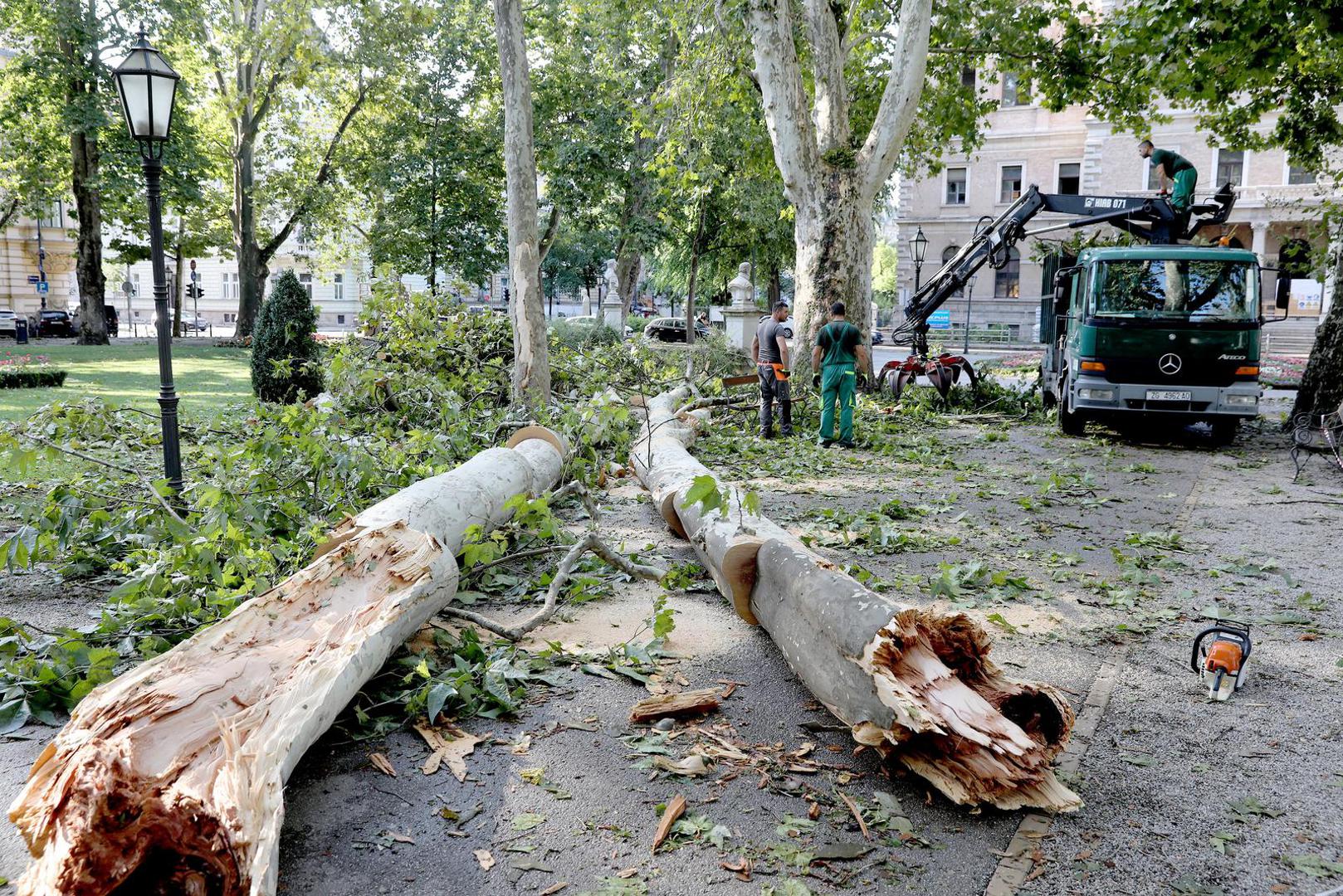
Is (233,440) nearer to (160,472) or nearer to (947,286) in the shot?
(160,472)

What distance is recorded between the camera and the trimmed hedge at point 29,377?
1666 centimetres

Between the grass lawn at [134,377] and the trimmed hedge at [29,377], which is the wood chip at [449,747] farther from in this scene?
the trimmed hedge at [29,377]

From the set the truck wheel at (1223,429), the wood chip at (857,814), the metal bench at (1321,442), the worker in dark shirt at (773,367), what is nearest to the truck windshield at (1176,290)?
the truck wheel at (1223,429)

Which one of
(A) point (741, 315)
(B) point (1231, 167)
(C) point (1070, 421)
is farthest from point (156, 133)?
(B) point (1231, 167)

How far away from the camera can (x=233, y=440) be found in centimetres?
996

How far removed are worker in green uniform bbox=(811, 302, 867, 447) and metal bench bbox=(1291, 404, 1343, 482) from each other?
4.88m

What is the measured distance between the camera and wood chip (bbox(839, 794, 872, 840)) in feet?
10.5

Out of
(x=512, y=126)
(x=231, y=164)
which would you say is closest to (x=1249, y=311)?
(x=512, y=126)

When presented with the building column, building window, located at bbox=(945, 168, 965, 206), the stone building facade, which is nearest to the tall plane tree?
the stone building facade

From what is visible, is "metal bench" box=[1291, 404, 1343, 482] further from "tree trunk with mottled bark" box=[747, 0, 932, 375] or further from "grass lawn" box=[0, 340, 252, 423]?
"grass lawn" box=[0, 340, 252, 423]

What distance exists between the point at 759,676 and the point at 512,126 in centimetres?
777

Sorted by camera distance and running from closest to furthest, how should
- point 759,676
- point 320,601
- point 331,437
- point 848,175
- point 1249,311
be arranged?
point 320,601
point 759,676
point 331,437
point 1249,311
point 848,175

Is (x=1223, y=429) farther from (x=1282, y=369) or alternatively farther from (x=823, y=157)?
(x=1282, y=369)

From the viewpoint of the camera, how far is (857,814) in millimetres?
3299
